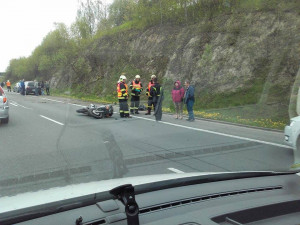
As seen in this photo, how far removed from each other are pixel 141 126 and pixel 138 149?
4082 mm

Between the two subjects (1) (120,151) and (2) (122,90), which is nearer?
(1) (120,151)

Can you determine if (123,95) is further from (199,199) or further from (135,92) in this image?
(199,199)

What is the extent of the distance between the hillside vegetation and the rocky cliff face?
0.20ft

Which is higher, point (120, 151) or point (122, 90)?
point (122, 90)

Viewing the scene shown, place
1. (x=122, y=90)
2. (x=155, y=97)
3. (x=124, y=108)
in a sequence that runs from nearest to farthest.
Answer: (x=122, y=90) → (x=124, y=108) → (x=155, y=97)

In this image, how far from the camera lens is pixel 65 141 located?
931 centimetres

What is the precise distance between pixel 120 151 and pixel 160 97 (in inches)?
298

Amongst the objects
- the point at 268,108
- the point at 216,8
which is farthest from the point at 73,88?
the point at 268,108

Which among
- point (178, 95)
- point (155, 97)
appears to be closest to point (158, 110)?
point (155, 97)

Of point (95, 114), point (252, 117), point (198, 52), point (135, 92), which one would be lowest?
point (252, 117)

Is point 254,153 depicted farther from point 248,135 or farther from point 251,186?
point 251,186

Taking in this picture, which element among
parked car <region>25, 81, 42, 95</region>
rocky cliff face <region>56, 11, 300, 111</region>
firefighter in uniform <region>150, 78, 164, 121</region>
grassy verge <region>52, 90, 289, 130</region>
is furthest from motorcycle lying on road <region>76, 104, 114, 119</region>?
parked car <region>25, 81, 42, 95</region>

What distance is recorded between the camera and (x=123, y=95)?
1464cm

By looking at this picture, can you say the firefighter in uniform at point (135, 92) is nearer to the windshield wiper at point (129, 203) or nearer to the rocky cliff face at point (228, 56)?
the rocky cliff face at point (228, 56)
